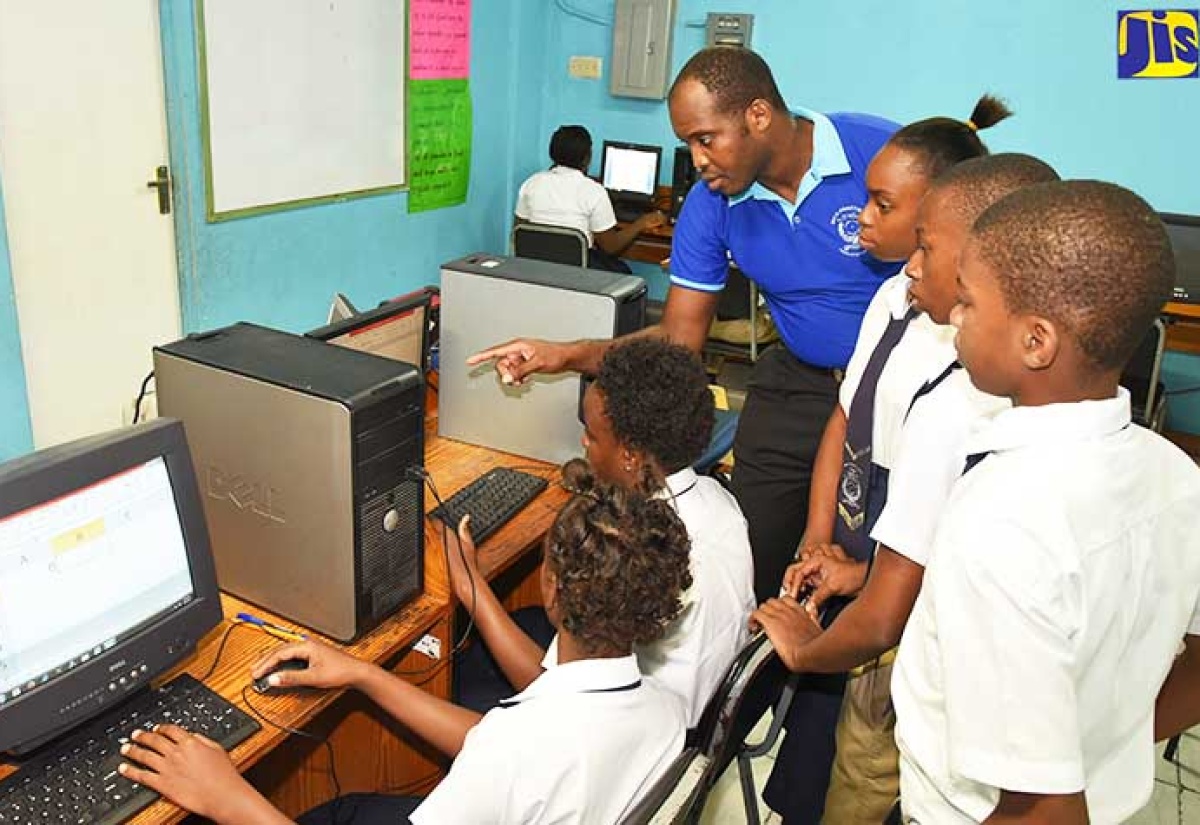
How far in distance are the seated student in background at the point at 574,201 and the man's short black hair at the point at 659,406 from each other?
117 inches

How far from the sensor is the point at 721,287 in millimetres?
2152

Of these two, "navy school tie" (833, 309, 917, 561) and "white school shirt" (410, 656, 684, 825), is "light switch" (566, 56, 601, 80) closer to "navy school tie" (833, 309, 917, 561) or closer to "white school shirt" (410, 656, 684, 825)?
"navy school tie" (833, 309, 917, 561)

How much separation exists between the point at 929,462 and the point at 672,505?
37 cm

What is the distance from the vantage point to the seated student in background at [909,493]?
1183 mm

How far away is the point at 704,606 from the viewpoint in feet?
4.35

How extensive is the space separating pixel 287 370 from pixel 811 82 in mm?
3899

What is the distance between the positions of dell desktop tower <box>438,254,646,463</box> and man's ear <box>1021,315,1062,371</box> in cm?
103

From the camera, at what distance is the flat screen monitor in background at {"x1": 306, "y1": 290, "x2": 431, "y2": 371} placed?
5.86 ft

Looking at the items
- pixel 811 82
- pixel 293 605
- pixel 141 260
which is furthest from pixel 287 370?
pixel 811 82

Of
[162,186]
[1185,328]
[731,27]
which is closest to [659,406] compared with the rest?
[162,186]

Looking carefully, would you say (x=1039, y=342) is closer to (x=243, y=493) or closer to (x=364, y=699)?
(x=243, y=493)

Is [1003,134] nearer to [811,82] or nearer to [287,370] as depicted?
[811,82]

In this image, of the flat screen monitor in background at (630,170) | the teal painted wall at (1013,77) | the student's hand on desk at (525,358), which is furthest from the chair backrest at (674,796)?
the flat screen monitor in background at (630,170)

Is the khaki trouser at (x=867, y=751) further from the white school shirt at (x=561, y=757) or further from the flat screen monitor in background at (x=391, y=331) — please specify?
the flat screen monitor in background at (x=391, y=331)
